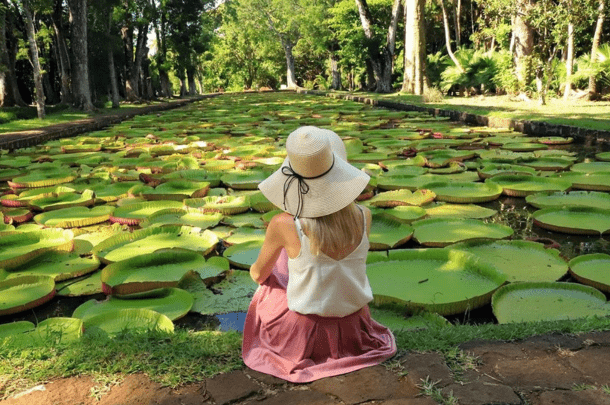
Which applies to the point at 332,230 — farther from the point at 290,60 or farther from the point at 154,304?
→ the point at 290,60

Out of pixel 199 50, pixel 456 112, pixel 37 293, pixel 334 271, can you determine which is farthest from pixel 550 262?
pixel 199 50

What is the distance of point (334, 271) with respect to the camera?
5.65ft

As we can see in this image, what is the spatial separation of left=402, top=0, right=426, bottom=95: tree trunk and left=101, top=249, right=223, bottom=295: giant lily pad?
13184mm

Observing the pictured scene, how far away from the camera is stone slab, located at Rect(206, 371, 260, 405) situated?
1487 millimetres

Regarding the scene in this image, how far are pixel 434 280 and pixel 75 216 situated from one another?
8.56 feet

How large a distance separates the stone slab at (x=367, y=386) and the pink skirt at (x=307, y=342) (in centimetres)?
3

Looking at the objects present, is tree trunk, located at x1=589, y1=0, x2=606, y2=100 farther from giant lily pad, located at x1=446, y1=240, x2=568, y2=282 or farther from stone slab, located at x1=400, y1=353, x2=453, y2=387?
stone slab, located at x1=400, y1=353, x2=453, y2=387

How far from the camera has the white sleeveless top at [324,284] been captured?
170 centimetres

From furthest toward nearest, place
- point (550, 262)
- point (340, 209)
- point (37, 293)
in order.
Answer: point (550, 262) → point (37, 293) → point (340, 209)

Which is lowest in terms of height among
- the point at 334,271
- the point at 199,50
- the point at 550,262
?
the point at 550,262

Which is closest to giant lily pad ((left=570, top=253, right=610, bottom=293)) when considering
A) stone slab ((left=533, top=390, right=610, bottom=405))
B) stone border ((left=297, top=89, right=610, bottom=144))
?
stone slab ((left=533, top=390, right=610, bottom=405))

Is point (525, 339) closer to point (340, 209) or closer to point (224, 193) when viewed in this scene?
point (340, 209)

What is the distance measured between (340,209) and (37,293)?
1655mm

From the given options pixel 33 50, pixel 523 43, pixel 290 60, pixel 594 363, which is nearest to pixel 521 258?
pixel 594 363
